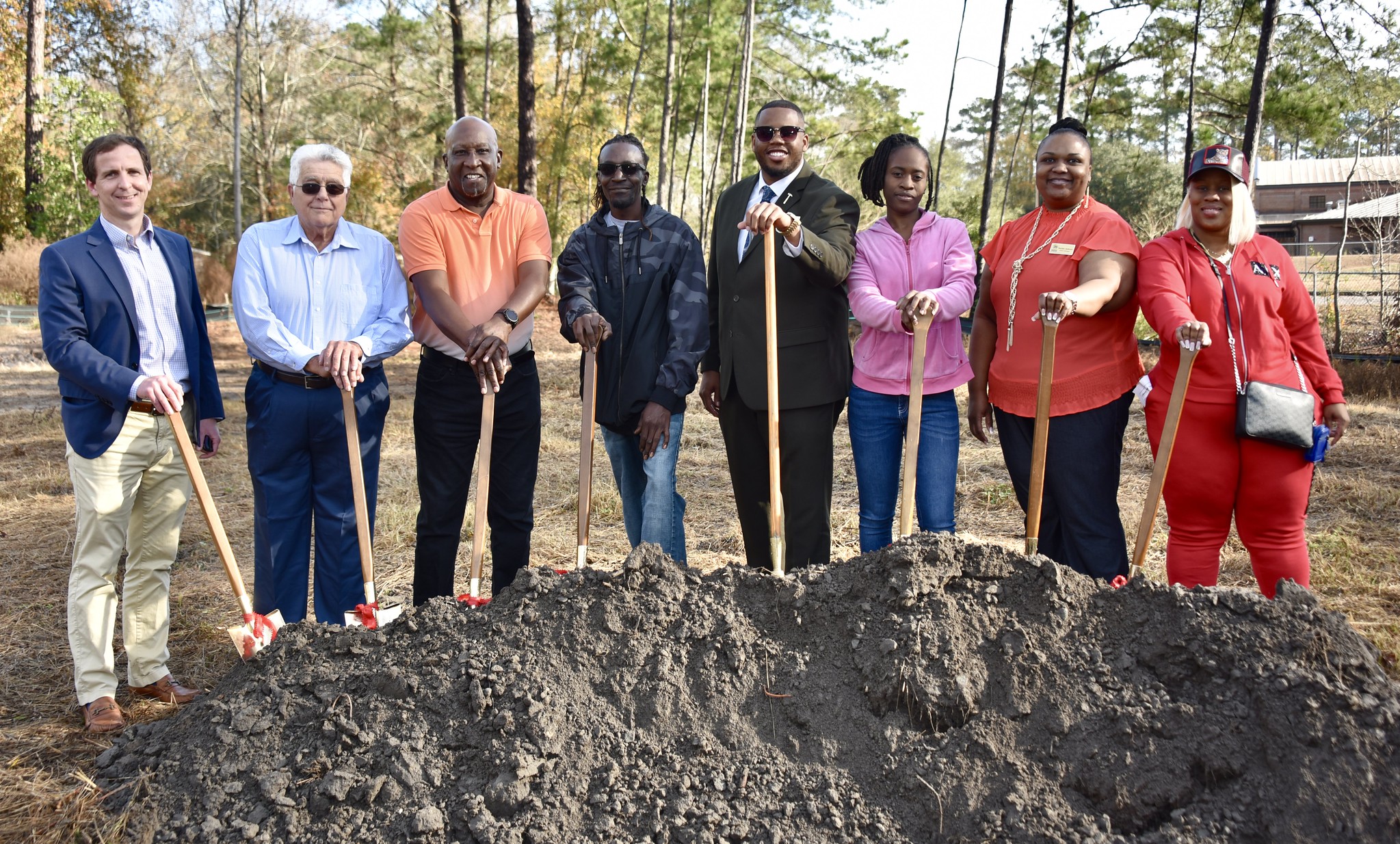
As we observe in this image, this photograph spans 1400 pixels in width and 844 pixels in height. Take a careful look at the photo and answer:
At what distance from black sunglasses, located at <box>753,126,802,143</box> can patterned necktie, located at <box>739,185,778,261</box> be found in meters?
0.19

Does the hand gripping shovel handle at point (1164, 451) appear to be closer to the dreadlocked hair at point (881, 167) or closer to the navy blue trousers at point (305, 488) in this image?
the dreadlocked hair at point (881, 167)

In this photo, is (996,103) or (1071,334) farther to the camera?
(996,103)

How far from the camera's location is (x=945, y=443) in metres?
3.41

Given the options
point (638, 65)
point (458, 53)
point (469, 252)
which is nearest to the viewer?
point (469, 252)

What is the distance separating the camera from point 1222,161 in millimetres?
3023

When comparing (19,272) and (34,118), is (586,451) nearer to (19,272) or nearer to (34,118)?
(34,118)

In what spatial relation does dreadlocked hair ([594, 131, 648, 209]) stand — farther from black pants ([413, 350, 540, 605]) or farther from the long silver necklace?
the long silver necklace

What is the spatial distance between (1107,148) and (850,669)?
35.4 m

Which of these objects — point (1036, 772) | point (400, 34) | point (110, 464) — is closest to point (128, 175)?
point (110, 464)

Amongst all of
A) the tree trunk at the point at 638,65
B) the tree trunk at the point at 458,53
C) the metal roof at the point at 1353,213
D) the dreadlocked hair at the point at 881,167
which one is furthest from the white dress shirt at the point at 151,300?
the metal roof at the point at 1353,213

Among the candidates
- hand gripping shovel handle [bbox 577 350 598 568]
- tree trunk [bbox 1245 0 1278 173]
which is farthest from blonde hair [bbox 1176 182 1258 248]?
tree trunk [bbox 1245 0 1278 173]

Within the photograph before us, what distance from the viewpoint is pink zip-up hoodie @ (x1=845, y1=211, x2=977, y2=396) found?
3371 mm

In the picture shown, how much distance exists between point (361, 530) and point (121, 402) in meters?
0.85

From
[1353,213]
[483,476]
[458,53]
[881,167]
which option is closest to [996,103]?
[458,53]
